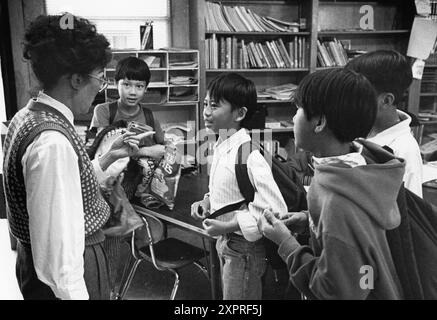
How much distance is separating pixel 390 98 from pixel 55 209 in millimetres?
816

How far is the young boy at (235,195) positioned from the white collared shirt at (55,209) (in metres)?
0.47

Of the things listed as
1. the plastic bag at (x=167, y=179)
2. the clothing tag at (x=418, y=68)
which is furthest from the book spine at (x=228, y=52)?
the plastic bag at (x=167, y=179)

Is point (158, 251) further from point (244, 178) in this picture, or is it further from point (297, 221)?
point (297, 221)

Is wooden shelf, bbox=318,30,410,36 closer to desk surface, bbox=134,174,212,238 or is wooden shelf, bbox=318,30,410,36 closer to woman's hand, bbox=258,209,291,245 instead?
desk surface, bbox=134,174,212,238

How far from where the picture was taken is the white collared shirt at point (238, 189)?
1.17 metres

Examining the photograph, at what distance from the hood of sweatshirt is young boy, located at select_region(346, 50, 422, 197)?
0.34 metres

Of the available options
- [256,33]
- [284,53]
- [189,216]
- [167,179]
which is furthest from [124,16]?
[189,216]

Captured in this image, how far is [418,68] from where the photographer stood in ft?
12.3

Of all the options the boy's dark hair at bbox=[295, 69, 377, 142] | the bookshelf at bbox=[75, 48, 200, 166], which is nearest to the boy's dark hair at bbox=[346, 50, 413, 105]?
the boy's dark hair at bbox=[295, 69, 377, 142]

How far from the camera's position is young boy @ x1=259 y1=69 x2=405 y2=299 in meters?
0.72

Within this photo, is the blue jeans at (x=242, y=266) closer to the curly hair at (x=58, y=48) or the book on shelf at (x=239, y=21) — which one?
the curly hair at (x=58, y=48)

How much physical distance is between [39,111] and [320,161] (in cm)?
55
